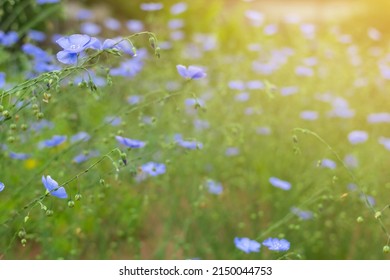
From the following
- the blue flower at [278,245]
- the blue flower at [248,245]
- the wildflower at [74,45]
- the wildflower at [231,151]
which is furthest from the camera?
the wildflower at [231,151]

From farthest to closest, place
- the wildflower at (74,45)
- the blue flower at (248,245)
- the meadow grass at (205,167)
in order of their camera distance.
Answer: the meadow grass at (205,167) < the blue flower at (248,245) < the wildflower at (74,45)

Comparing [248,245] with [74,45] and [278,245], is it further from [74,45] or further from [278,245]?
[74,45]

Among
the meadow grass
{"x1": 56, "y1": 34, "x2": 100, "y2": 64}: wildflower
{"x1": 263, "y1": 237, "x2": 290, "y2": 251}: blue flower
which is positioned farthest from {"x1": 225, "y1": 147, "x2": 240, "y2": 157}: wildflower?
{"x1": 56, "y1": 34, "x2": 100, "y2": 64}: wildflower

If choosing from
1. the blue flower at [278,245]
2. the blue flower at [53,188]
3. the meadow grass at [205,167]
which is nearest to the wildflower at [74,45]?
the meadow grass at [205,167]

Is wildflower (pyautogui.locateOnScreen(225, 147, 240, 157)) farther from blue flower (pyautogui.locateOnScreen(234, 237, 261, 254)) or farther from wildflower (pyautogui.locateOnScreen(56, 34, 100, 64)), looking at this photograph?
wildflower (pyautogui.locateOnScreen(56, 34, 100, 64))

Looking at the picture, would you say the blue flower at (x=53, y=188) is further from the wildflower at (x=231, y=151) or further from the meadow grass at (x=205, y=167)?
the wildflower at (x=231, y=151)

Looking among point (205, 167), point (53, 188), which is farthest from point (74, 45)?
point (205, 167)

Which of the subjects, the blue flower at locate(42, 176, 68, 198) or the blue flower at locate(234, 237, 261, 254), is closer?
the blue flower at locate(42, 176, 68, 198)

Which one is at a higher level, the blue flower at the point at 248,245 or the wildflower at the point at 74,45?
the wildflower at the point at 74,45
